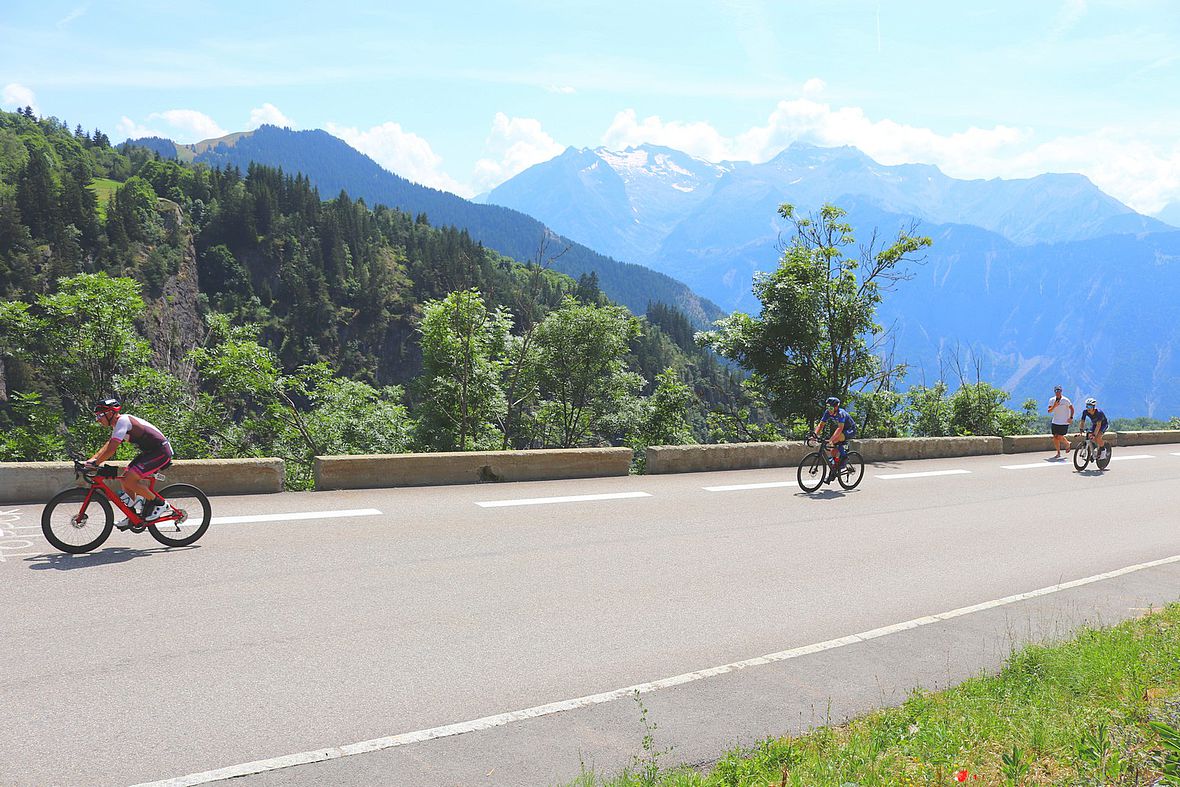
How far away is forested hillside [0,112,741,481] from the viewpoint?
2025 cm

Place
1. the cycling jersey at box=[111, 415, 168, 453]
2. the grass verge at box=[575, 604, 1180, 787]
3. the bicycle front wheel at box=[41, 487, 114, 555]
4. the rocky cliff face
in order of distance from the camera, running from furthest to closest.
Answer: the rocky cliff face, the cycling jersey at box=[111, 415, 168, 453], the bicycle front wheel at box=[41, 487, 114, 555], the grass verge at box=[575, 604, 1180, 787]

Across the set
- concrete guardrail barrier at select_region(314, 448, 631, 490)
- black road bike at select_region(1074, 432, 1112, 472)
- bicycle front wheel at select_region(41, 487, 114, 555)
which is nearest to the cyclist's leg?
bicycle front wheel at select_region(41, 487, 114, 555)

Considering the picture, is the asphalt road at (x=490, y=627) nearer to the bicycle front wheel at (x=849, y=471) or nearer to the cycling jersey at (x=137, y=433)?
the cycling jersey at (x=137, y=433)

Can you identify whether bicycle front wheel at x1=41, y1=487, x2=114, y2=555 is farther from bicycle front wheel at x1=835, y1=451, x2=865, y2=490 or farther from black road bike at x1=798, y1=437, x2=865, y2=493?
bicycle front wheel at x1=835, y1=451, x2=865, y2=490

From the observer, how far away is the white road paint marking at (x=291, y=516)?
28.5 ft

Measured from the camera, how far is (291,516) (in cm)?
902

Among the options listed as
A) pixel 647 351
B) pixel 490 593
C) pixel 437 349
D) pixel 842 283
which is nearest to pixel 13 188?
pixel 647 351

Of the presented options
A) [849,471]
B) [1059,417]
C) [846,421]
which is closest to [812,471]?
[849,471]

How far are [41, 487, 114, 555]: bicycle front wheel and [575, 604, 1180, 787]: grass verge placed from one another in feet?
19.1

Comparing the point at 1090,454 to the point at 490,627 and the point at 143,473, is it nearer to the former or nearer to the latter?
the point at 490,627

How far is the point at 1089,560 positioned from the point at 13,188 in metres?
144

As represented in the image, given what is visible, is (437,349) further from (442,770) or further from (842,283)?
(442,770)

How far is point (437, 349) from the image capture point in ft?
88.3

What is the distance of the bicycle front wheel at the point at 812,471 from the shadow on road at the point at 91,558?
936 cm
